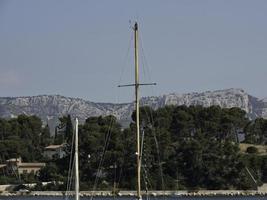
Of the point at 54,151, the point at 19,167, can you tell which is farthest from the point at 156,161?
the point at 54,151

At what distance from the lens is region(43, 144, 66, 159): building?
5039 inches

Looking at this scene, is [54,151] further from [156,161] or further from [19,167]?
[156,161]

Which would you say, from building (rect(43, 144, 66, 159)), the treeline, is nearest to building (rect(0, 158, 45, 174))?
the treeline

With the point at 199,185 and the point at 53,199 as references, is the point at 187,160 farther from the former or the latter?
the point at 53,199

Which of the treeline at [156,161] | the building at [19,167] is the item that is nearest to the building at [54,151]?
the building at [19,167]

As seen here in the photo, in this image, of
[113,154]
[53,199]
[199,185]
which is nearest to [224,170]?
[199,185]

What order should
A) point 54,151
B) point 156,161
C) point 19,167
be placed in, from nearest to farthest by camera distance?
1. point 156,161
2. point 19,167
3. point 54,151

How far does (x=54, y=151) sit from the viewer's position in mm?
139500

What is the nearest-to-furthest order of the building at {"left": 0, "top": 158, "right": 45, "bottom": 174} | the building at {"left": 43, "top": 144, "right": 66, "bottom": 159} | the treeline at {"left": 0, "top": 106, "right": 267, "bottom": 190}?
the treeline at {"left": 0, "top": 106, "right": 267, "bottom": 190} → the building at {"left": 0, "top": 158, "right": 45, "bottom": 174} → the building at {"left": 43, "top": 144, "right": 66, "bottom": 159}

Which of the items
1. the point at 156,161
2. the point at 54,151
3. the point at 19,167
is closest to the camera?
the point at 156,161

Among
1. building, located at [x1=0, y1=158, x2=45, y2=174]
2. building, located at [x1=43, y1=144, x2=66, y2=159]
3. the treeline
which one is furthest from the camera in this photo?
building, located at [x1=43, y1=144, x2=66, y2=159]

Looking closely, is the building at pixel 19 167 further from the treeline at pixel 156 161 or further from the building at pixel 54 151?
the building at pixel 54 151

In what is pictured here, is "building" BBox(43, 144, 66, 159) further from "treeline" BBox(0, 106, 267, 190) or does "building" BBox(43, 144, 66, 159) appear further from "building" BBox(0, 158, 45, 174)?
"treeline" BBox(0, 106, 267, 190)

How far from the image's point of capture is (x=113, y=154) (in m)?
109
